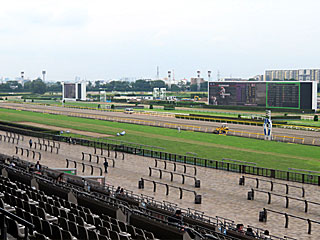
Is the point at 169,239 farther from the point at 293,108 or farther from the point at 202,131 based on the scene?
the point at 293,108

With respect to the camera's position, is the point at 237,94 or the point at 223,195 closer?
the point at 223,195

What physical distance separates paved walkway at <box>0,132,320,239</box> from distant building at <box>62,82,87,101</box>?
94160 millimetres

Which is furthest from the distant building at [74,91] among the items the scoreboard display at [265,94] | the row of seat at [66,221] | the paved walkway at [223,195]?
the row of seat at [66,221]

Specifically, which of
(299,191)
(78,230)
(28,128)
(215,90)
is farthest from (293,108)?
(78,230)

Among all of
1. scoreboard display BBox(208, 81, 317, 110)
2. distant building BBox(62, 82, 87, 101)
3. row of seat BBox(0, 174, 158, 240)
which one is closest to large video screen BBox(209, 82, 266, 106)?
scoreboard display BBox(208, 81, 317, 110)

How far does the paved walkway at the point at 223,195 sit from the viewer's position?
712 inches

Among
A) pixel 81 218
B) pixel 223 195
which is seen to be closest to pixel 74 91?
pixel 223 195

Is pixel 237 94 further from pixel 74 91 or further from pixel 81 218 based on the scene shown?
pixel 81 218

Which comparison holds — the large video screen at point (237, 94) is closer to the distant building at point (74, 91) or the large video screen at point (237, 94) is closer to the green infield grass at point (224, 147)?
the green infield grass at point (224, 147)

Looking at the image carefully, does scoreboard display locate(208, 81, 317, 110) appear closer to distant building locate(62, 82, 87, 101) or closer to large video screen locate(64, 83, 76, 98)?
distant building locate(62, 82, 87, 101)

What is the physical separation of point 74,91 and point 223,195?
106705 millimetres

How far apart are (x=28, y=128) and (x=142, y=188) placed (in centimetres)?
3172

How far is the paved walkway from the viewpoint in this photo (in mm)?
18078

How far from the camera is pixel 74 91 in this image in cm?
12581
